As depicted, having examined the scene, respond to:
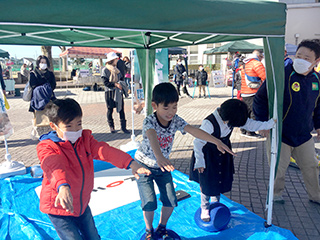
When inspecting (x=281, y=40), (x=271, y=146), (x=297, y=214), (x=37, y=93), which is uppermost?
(x=281, y=40)

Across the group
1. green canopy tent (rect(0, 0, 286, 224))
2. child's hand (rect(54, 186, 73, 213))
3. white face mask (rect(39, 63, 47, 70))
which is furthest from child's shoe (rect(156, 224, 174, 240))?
white face mask (rect(39, 63, 47, 70))

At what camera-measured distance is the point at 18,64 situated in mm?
30516

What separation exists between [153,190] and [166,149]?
1.27 feet

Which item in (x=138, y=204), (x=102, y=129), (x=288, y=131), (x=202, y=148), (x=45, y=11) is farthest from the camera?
(x=102, y=129)

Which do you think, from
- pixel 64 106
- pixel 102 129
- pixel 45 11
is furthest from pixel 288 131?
pixel 102 129

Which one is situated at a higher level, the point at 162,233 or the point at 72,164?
the point at 72,164

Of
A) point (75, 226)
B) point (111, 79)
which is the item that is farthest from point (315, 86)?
point (111, 79)

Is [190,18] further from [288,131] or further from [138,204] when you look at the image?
[138,204]

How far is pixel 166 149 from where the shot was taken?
246 cm

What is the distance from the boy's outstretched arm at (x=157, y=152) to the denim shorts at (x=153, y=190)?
0.30 m

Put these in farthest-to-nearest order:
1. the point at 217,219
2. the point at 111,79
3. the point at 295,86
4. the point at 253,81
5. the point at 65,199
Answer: the point at 111,79
the point at 253,81
the point at 295,86
the point at 217,219
the point at 65,199

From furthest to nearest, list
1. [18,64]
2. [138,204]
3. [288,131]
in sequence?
[18,64] → [138,204] → [288,131]

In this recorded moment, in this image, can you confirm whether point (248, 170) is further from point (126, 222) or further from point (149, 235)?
point (149, 235)

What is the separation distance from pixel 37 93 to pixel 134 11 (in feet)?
13.3
